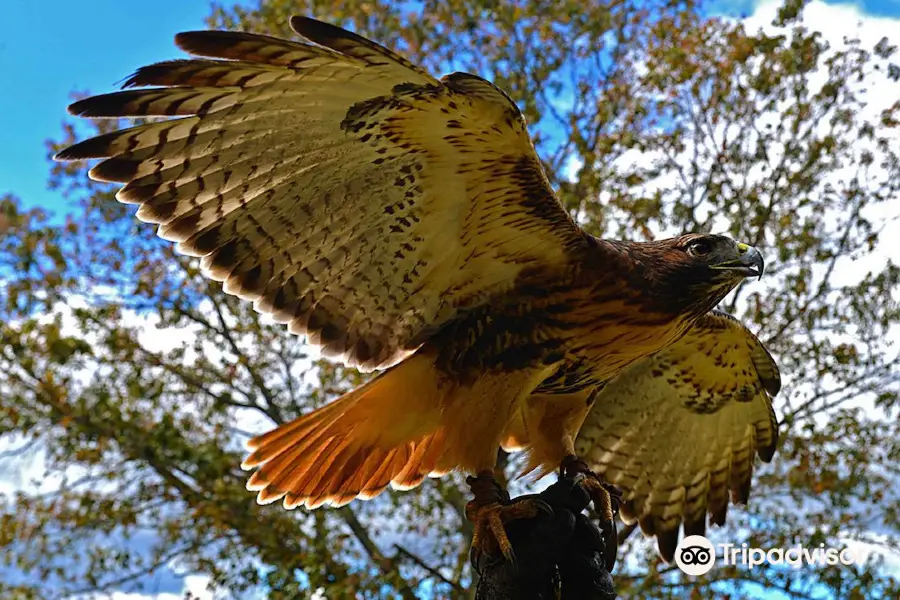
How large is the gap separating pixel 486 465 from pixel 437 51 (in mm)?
6157

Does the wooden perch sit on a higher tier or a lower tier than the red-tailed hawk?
lower

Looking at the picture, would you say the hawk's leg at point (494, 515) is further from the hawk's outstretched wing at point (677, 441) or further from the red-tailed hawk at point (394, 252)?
the hawk's outstretched wing at point (677, 441)

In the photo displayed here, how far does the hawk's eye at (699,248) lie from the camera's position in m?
2.51

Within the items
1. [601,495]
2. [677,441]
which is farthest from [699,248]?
[677,441]

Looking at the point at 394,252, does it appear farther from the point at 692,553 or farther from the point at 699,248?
the point at 692,553

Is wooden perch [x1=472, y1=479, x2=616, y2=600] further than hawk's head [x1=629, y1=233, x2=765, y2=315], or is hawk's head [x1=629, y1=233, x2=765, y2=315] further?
hawk's head [x1=629, y1=233, x2=765, y2=315]

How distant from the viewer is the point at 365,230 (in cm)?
248

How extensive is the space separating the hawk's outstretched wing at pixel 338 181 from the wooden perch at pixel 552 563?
75 cm

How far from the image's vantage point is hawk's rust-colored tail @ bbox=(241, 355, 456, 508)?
255cm

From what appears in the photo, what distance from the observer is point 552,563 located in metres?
2.14

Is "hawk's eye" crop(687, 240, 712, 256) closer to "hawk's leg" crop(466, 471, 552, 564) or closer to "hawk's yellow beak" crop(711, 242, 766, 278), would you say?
"hawk's yellow beak" crop(711, 242, 766, 278)

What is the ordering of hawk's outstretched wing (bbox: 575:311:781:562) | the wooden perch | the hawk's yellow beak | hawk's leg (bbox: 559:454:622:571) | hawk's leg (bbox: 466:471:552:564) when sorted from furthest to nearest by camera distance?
hawk's outstretched wing (bbox: 575:311:781:562) → hawk's leg (bbox: 559:454:622:571) → the hawk's yellow beak → hawk's leg (bbox: 466:471:552:564) → the wooden perch

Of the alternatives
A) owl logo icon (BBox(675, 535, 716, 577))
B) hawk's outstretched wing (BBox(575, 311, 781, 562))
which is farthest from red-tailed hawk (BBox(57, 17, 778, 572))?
owl logo icon (BBox(675, 535, 716, 577))

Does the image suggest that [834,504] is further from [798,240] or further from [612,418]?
[612,418]
